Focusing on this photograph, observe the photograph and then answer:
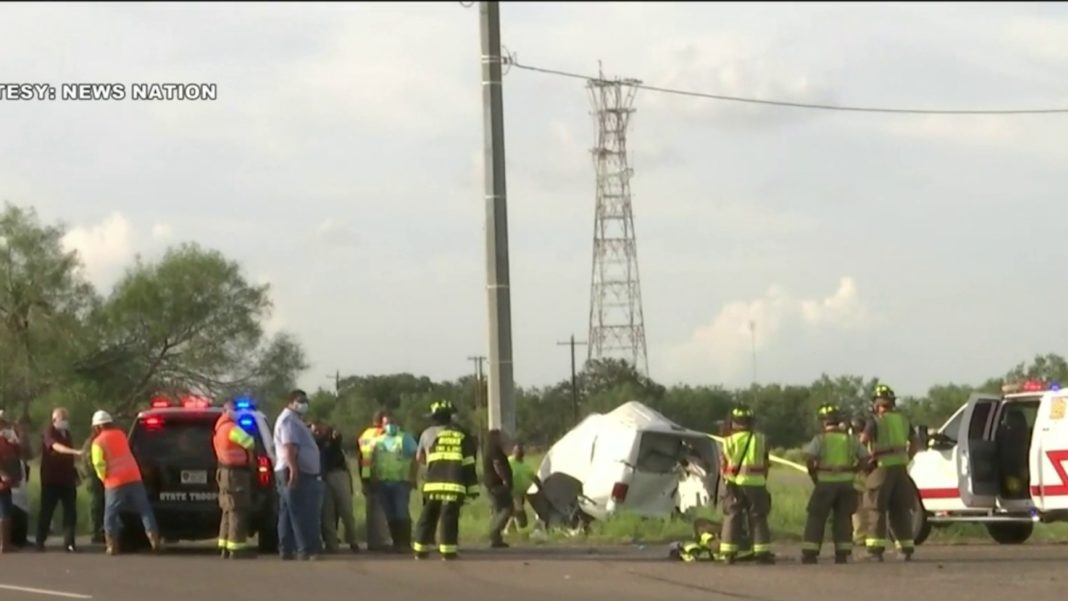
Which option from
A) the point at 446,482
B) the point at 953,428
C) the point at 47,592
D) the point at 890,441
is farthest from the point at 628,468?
the point at 47,592

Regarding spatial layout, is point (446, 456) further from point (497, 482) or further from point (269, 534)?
point (497, 482)

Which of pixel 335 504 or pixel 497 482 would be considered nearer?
pixel 335 504

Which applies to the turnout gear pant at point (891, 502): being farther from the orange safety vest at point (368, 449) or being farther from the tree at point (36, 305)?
the tree at point (36, 305)

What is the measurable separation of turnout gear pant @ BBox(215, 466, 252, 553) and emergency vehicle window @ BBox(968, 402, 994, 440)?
8720 mm

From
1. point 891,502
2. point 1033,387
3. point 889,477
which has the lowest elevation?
point 891,502

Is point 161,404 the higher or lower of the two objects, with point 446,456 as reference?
higher

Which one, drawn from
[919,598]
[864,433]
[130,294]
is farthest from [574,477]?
[130,294]

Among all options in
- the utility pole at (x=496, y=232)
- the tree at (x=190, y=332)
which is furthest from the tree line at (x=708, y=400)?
the utility pole at (x=496, y=232)

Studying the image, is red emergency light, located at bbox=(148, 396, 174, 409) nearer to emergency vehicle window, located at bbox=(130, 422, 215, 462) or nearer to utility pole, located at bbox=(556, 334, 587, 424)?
emergency vehicle window, located at bbox=(130, 422, 215, 462)

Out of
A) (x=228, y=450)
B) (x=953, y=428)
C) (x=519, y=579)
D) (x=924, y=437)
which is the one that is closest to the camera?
(x=519, y=579)

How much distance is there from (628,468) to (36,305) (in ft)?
107

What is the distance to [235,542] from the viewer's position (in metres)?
19.1

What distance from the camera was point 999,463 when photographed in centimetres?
2167

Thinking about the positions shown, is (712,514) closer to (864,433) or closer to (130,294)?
(864,433)
